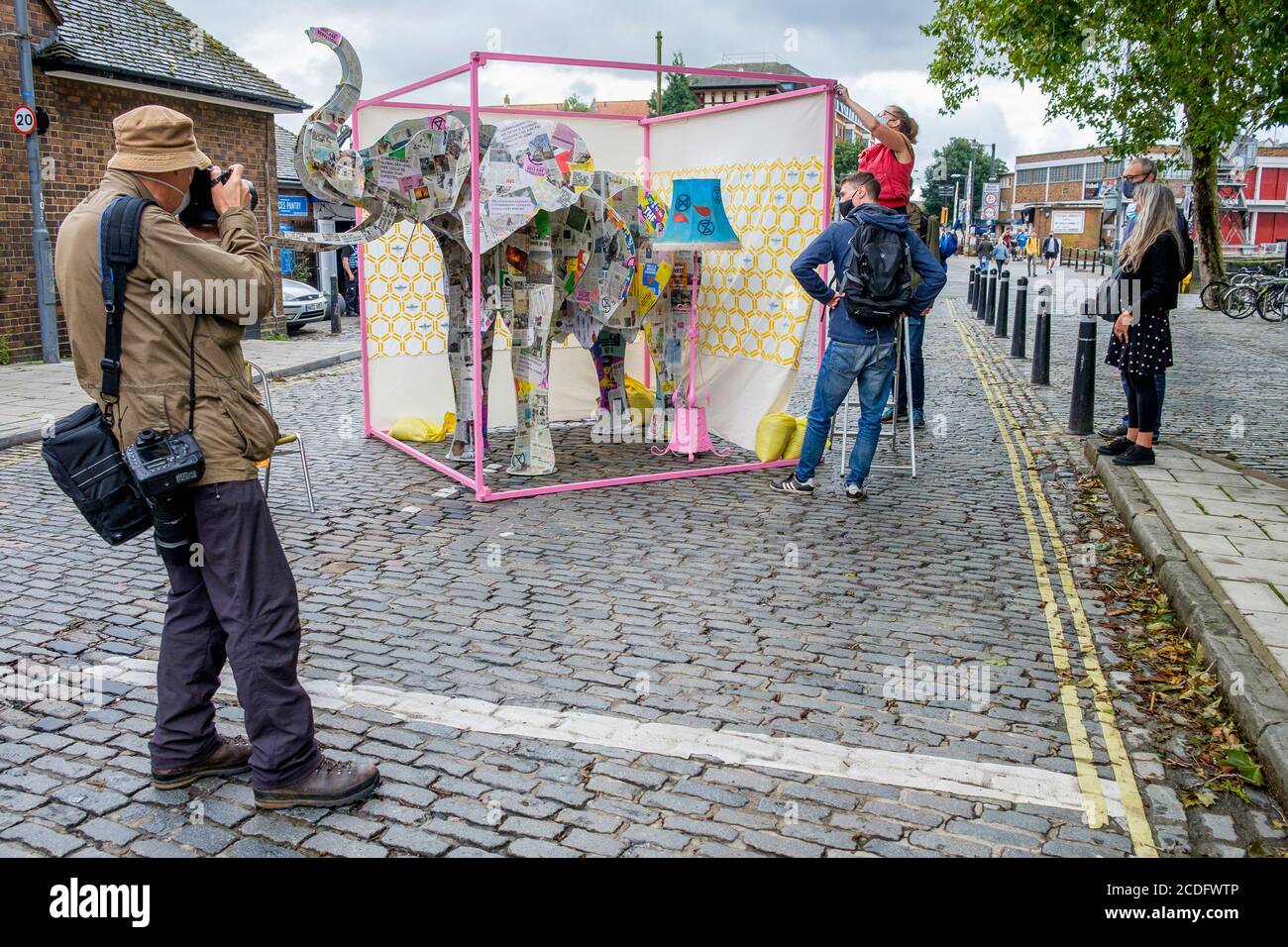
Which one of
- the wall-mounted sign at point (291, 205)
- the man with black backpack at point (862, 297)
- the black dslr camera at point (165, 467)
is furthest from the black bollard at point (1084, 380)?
the wall-mounted sign at point (291, 205)

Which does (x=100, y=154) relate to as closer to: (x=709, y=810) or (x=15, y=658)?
(x=15, y=658)

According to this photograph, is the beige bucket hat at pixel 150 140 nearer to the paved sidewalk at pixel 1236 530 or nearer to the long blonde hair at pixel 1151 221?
the paved sidewalk at pixel 1236 530

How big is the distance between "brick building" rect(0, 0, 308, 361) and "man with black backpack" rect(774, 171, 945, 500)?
12794 mm

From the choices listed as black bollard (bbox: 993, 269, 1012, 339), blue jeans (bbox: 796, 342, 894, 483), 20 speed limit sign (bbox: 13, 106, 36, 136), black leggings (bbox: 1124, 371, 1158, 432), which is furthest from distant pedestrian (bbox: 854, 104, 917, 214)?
black bollard (bbox: 993, 269, 1012, 339)

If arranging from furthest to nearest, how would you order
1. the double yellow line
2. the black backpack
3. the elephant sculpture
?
the elephant sculpture, the black backpack, the double yellow line

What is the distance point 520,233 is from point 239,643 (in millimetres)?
5295

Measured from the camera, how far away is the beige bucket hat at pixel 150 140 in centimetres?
338

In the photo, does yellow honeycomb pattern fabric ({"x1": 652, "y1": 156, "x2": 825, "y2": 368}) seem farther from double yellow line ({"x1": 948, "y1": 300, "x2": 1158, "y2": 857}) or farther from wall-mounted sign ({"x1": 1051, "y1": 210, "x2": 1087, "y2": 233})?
wall-mounted sign ({"x1": 1051, "y1": 210, "x2": 1087, "y2": 233})

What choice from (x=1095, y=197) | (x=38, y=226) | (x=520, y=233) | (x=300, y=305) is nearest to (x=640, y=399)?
(x=520, y=233)

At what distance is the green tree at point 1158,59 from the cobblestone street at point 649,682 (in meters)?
3.70

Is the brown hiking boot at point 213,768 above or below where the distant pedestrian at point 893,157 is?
below

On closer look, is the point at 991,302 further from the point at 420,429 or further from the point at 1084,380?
the point at 420,429

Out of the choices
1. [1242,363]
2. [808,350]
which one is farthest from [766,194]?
[1242,363]

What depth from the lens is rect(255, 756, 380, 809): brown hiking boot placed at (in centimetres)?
361
